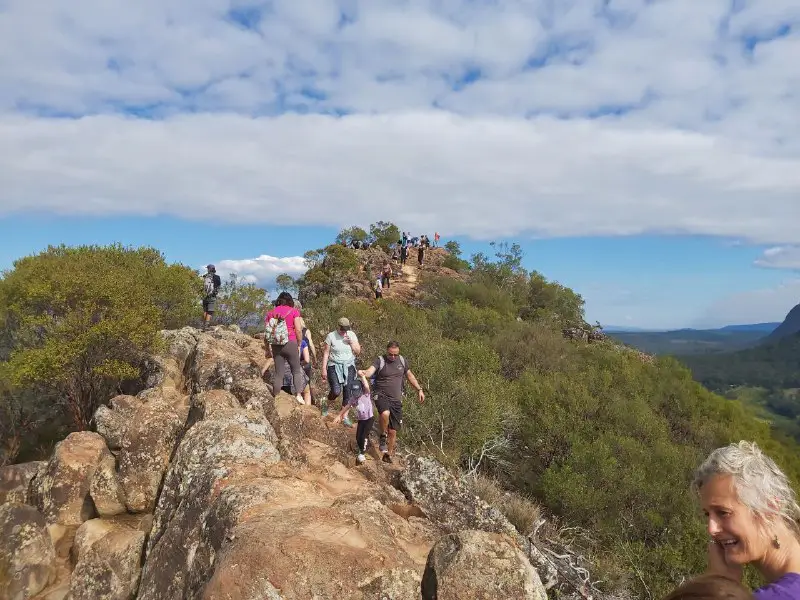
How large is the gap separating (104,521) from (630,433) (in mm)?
19652

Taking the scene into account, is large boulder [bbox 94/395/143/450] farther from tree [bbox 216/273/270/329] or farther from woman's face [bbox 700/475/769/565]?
tree [bbox 216/273/270/329]

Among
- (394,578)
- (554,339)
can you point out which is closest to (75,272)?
(394,578)

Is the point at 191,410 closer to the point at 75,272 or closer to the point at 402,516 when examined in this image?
the point at 402,516

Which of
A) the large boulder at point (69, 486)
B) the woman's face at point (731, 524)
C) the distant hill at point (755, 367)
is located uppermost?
the woman's face at point (731, 524)

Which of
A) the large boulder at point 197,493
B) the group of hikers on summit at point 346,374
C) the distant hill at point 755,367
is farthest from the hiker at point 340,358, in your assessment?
the distant hill at point 755,367

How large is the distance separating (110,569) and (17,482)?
4538 mm

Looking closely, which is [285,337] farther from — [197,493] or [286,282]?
[286,282]

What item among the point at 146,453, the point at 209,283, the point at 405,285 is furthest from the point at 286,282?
the point at 146,453

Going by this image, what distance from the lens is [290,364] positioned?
35.1 feet

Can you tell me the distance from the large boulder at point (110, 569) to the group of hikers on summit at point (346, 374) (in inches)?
137

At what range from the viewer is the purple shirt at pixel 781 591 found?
206 cm

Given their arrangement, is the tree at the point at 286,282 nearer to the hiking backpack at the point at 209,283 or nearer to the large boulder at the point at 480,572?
the hiking backpack at the point at 209,283

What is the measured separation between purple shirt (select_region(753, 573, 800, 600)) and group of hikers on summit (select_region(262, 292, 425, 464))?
680 centimetres

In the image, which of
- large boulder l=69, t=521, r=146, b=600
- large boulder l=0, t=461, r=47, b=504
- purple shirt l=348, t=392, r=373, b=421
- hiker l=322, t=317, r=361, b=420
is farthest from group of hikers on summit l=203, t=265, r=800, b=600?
large boulder l=0, t=461, r=47, b=504
